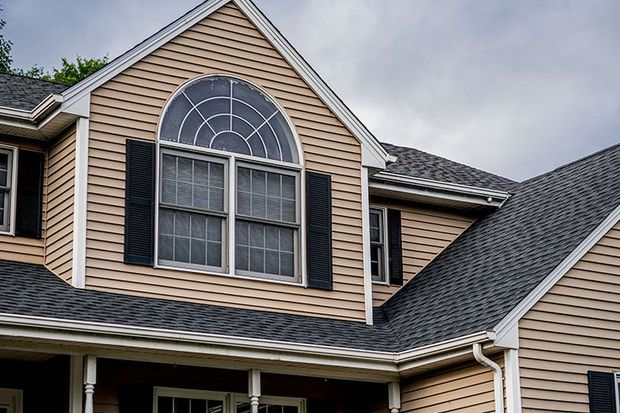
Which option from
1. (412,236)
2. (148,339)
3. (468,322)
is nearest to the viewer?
(148,339)

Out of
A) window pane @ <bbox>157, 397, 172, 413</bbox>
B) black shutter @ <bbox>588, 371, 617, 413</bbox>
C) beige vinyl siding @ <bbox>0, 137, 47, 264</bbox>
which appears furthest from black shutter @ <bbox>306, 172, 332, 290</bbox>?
black shutter @ <bbox>588, 371, 617, 413</bbox>

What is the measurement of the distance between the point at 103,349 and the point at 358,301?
4.48 m

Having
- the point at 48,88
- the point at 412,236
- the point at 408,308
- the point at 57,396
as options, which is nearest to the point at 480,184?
the point at 412,236

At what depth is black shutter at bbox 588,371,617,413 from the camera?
16422 mm

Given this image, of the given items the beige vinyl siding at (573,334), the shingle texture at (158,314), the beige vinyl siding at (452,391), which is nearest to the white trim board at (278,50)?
the shingle texture at (158,314)

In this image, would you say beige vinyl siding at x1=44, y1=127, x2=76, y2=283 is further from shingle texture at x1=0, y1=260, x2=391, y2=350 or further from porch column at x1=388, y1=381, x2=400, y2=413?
porch column at x1=388, y1=381, x2=400, y2=413

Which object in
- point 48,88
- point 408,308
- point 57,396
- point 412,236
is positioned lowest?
point 57,396

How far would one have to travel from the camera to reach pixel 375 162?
1942cm

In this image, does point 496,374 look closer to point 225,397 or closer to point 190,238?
point 225,397

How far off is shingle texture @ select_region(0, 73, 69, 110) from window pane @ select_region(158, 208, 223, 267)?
2723 millimetres

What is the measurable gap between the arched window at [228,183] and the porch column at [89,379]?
7.58ft

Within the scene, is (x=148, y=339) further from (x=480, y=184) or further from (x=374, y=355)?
(x=480, y=184)

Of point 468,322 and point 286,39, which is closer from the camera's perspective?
point 468,322

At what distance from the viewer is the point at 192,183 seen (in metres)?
17.9
